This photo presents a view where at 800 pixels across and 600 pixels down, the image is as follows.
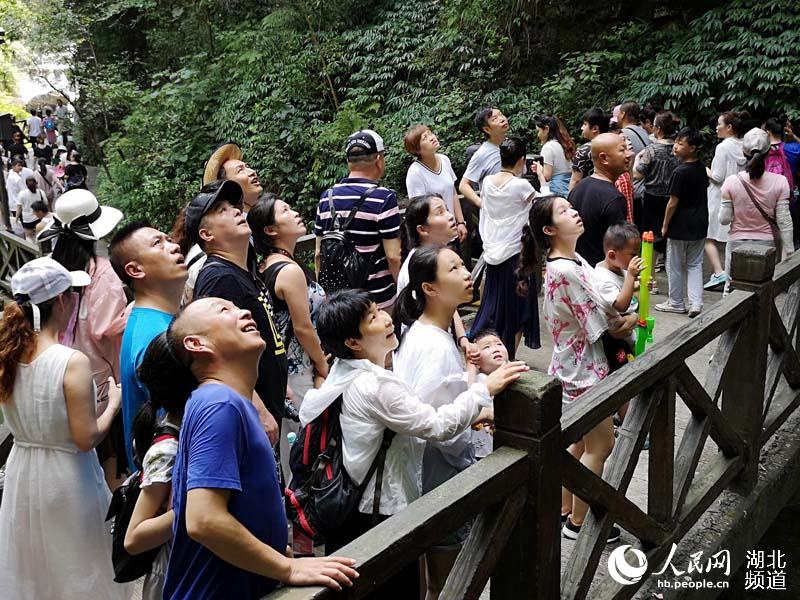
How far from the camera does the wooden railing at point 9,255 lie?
36.7ft

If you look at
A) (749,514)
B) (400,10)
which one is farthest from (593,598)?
(400,10)

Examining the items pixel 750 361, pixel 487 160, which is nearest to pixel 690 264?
pixel 487 160

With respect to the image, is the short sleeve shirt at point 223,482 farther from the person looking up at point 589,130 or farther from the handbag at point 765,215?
the handbag at point 765,215

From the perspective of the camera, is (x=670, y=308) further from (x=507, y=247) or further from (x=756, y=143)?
(x=507, y=247)

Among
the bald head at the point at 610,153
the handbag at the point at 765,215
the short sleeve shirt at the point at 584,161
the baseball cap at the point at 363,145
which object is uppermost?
the baseball cap at the point at 363,145

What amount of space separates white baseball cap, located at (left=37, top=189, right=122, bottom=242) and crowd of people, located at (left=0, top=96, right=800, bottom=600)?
0.01 metres

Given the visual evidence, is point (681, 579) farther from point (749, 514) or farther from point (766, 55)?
point (766, 55)

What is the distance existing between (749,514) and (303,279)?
275 centimetres

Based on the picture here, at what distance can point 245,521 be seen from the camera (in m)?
1.88

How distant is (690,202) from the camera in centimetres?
703

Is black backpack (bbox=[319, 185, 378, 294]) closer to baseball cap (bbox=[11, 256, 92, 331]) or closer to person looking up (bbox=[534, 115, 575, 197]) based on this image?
baseball cap (bbox=[11, 256, 92, 331])

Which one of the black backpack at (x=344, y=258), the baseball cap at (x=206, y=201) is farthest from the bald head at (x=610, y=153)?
the baseball cap at (x=206, y=201)

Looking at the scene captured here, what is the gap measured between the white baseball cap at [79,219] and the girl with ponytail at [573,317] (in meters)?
2.26

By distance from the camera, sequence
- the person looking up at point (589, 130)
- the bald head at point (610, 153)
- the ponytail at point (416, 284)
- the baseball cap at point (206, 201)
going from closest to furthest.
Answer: the ponytail at point (416, 284) → the baseball cap at point (206, 201) → the bald head at point (610, 153) → the person looking up at point (589, 130)
